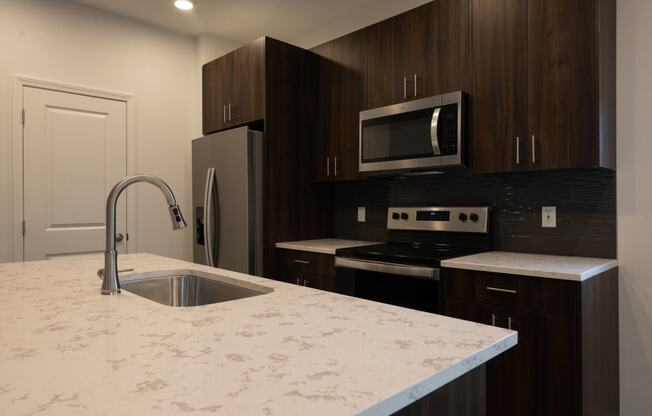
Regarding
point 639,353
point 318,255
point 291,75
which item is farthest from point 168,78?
point 639,353

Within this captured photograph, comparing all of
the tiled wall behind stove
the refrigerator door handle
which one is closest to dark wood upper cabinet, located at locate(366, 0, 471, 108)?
the tiled wall behind stove

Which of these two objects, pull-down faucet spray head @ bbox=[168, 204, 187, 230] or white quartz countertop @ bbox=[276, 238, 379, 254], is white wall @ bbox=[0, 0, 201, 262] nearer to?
white quartz countertop @ bbox=[276, 238, 379, 254]

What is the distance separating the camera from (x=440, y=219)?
279 centimetres

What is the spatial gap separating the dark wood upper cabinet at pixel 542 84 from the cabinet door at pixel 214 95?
1933 mm

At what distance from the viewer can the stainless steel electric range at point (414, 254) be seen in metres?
2.29

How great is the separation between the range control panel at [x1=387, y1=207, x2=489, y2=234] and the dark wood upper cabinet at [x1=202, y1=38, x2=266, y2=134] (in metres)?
1.18

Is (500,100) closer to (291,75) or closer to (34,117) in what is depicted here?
(291,75)

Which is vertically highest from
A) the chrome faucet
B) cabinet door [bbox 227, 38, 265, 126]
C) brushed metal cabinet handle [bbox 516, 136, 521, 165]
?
cabinet door [bbox 227, 38, 265, 126]

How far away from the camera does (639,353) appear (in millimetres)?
2105

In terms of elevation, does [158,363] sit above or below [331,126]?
below

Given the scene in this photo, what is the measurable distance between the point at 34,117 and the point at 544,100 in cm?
328

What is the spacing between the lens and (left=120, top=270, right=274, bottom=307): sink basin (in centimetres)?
160

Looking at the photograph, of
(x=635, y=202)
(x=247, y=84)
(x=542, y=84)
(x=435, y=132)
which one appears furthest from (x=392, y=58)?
(x=635, y=202)

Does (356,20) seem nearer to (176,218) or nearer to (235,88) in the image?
(235,88)
